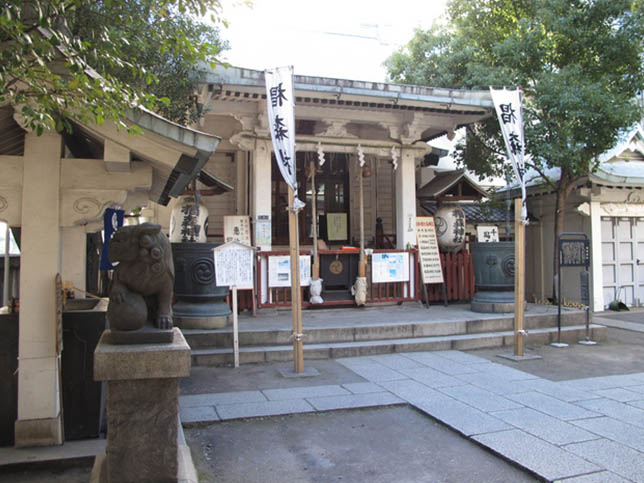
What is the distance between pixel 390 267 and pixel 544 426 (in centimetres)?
609

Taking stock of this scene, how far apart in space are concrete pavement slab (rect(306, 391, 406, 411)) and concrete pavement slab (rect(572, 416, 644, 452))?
1.89m

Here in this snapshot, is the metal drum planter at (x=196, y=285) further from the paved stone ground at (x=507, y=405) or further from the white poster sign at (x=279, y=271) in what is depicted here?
the paved stone ground at (x=507, y=405)

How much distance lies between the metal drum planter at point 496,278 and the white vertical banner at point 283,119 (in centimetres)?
502

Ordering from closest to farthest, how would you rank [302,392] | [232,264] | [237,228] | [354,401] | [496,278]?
[354,401], [302,392], [232,264], [496,278], [237,228]

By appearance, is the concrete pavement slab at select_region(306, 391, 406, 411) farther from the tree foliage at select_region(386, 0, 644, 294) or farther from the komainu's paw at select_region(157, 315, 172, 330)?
the tree foliage at select_region(386, 0, 644, 294)

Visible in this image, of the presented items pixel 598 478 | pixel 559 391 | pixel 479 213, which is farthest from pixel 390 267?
pixel 598 478

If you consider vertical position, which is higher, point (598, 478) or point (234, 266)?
point (234, 266)

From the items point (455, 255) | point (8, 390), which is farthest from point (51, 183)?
point (455, 255)

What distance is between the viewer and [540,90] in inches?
433

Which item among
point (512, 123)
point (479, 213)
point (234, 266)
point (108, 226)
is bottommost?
point (234, 266)

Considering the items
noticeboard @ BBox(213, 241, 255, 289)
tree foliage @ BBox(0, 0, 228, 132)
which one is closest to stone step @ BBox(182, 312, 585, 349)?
noticeboard @ BBox(213, 241, 255, 289)

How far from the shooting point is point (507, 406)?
5.51m

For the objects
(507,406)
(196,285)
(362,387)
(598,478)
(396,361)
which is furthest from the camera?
(196,285)

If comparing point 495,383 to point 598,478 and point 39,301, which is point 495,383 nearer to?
point 598,478
